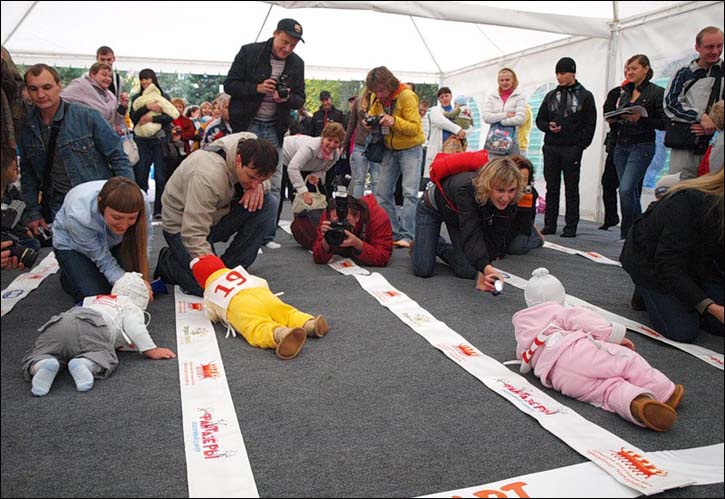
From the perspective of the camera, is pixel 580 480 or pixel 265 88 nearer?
pixel 580 480

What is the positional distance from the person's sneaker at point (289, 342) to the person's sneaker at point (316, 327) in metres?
0.11

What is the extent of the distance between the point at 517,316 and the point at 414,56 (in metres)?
4.75

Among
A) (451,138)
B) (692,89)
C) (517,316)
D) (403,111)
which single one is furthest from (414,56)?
(517,316)

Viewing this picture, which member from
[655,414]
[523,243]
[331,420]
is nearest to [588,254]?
[523,243]

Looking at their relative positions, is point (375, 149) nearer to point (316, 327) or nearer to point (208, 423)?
point (316, 327)

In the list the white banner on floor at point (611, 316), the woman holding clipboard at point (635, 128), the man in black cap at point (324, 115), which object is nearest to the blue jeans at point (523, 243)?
the white banner on floor at point (611, 316)

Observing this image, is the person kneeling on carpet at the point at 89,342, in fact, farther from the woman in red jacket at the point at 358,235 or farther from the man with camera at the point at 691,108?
the man with camera at the point at 691,108

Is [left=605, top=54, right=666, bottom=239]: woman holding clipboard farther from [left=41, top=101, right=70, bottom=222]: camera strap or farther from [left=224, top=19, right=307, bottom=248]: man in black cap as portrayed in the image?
[left=41, top=101, right=70, bottom=222]: camera strap

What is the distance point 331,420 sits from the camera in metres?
1.08

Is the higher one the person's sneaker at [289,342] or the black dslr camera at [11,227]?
the black dslr camera at [11,227]

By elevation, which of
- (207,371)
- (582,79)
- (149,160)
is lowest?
(207,371)

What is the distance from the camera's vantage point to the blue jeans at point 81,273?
1.67 metres

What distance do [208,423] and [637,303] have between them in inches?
51.9

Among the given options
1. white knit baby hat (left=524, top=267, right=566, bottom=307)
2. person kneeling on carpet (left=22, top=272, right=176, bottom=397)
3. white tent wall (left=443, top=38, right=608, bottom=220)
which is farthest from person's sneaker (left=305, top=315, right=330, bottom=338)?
white tent wall (left=443, top=38, right=608, bottom=220)
